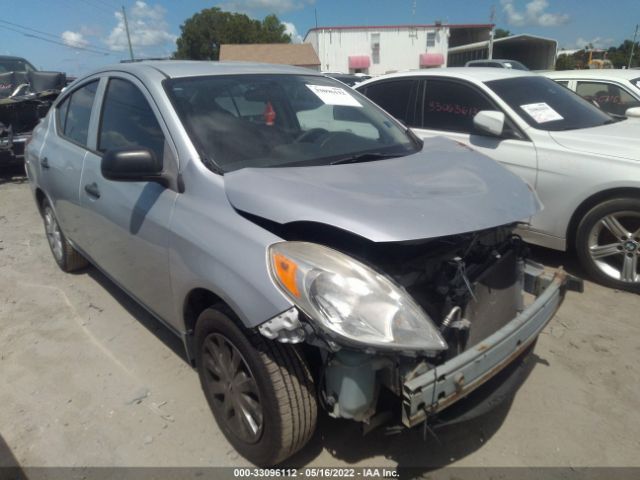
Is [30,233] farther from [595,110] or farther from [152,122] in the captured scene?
[595,110]

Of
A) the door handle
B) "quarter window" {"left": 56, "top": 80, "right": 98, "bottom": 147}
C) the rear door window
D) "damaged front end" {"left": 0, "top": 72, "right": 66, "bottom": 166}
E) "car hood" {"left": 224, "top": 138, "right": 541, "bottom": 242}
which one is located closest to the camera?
"car hood" {"left": 224, "top": 138, "right": 541, "bottom": 242}

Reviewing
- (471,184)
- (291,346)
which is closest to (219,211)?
(291,346)

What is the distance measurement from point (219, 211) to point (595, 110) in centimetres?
424

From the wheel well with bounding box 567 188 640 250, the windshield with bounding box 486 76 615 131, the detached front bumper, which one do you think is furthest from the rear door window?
the detached front bumper

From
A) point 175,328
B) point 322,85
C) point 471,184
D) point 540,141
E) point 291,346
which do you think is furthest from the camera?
point 540,141

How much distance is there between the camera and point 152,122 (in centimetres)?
247

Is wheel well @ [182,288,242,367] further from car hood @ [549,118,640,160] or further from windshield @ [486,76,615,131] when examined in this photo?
windshield @ [486,76,615,131]

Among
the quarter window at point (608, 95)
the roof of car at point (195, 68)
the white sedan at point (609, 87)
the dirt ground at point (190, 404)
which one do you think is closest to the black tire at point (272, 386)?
the dirt ground at point (190, 404)

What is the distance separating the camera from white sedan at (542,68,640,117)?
19.8ft

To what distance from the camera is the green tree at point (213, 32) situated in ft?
192

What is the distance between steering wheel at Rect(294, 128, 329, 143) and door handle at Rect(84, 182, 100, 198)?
1284 mm

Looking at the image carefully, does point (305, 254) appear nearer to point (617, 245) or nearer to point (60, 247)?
point (617, 245)

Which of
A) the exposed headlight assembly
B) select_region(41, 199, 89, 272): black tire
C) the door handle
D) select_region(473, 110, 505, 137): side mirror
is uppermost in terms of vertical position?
select_region(473, 110, 505, 137): side mirror

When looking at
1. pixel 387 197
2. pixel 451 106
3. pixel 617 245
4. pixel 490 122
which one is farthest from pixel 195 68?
pixel 617 245
